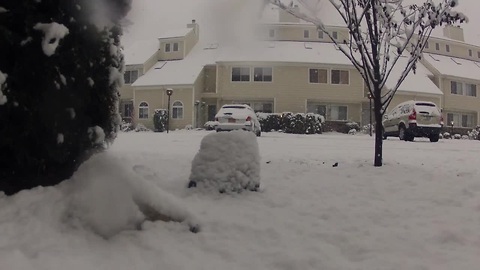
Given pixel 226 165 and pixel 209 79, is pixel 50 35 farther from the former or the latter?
pixel 209 79

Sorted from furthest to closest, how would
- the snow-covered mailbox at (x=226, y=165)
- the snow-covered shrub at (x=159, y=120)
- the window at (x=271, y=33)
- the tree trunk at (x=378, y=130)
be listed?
the window at (x=271, y=33), the snow-covered shrub at (x=159, y=120), the tree trunk at (x=378, y=130), the snow-covered mailbox at (x=226, y=165)

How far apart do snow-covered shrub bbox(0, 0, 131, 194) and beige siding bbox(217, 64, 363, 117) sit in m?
24.5

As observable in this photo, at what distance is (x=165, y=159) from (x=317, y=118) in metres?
15.5

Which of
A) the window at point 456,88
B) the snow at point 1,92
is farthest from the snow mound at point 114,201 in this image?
the window at point 456,88

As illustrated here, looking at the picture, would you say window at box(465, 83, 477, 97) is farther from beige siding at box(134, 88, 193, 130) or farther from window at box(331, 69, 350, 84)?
beige siding at box(134, 88, 193, 130)

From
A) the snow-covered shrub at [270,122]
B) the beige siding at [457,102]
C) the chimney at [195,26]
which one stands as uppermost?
the chimney at [195,26]

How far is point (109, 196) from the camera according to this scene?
10.3ft

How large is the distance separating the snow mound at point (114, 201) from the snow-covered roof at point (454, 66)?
2975cm

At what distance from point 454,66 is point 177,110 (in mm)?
20227

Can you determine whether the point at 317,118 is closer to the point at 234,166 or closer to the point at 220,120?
the point at 220,120

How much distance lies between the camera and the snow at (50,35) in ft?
9.49

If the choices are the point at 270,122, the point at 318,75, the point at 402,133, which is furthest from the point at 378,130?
the point at 318,75

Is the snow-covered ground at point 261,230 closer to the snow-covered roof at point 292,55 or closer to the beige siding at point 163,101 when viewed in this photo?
the beige siding at point 163,101

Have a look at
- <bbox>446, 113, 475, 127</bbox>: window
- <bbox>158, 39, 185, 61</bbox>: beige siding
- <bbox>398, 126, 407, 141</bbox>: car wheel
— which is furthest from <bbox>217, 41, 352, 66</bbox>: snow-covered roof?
<bbox>398, 126, 407, 141</bbox>: car wheel
